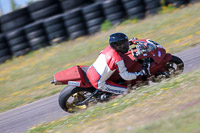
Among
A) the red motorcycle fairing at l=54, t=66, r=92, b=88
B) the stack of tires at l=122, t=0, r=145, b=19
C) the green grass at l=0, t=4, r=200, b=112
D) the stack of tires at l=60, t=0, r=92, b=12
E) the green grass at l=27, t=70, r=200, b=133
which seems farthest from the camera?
the stack of tires at l=60, t=0, r=92, b=12

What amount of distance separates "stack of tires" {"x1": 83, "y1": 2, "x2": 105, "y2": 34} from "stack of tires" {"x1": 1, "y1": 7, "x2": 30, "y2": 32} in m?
3.11

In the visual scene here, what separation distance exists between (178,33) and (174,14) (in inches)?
→ 115

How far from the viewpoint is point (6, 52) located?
48.6 ft

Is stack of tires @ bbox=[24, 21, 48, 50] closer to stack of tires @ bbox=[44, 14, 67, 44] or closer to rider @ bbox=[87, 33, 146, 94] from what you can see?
stack of tires @ bbox=[44, 14, 67, 44]

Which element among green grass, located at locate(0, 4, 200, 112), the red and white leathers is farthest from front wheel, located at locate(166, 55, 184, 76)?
green grass, located at locate(0, 4, 200, 112)

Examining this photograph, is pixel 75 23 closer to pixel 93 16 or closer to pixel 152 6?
pixel 93 16

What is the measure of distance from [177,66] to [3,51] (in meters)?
10.4

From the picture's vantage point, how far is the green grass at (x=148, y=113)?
3.86 meters

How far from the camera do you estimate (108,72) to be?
621 centimetres

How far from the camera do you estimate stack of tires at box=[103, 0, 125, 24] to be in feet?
46.5

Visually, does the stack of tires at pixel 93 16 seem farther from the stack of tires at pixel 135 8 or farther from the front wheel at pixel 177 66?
the front wheel at pixel 177 66

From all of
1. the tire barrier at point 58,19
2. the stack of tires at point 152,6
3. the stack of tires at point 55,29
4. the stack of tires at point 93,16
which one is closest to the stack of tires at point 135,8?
the tire barrier at point 58,19

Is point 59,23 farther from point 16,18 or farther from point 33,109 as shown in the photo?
point 33,109

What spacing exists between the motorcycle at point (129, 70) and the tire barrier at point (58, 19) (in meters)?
7.96
